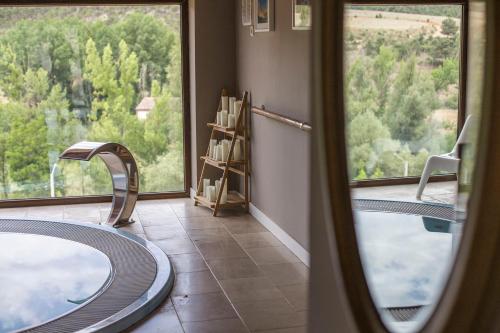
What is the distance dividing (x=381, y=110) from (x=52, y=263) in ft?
12.8

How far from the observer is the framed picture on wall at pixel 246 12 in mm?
5887

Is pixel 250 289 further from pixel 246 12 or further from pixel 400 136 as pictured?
pixel 400 136

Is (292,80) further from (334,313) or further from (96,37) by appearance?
(334,313)

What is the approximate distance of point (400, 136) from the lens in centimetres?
130

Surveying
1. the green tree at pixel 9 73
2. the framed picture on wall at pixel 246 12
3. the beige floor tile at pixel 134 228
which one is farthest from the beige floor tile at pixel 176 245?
the green tree at pixel 9 73

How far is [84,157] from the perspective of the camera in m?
5.50

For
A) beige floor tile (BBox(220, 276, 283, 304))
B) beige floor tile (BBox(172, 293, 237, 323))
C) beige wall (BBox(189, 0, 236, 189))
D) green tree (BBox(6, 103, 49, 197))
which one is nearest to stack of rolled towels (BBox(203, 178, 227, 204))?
beige wall (BBox(189, 0, 236, 189))

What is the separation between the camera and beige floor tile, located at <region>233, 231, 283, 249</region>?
5.33 meters

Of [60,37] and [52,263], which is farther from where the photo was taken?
[60,37]

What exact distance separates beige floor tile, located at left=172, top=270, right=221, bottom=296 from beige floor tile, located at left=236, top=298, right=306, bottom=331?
0.34m

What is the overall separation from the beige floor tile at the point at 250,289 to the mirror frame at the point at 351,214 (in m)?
2.67

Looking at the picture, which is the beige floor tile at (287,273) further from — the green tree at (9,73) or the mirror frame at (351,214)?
the green tree at (9,73)

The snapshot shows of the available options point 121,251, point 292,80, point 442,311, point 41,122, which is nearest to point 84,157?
point 121,251

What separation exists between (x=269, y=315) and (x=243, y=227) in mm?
1914
